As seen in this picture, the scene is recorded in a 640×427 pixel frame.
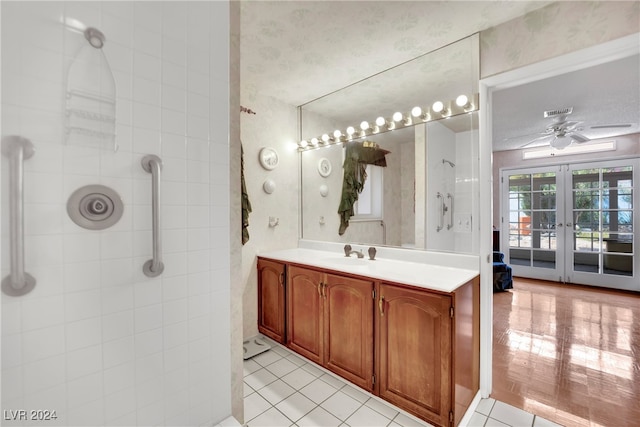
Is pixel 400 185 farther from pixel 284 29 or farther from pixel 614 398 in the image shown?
pixel 614 398

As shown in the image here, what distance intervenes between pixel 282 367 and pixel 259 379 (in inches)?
8.3

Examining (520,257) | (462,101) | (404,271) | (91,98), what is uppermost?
(462,101)

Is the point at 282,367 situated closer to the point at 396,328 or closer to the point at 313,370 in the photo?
the point at 313,370

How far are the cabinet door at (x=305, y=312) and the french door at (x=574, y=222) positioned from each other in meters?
4.62

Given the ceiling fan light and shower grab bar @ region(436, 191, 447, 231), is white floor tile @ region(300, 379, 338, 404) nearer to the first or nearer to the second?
shower grab bar @ region(436, 191, 447, 231)

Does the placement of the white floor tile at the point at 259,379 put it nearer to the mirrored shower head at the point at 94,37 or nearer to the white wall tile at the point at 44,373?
the white wall tile at the point at 44,373

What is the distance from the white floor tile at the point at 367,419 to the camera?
1.55 meters

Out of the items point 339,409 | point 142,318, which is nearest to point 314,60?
point 142,318

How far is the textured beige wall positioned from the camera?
1297mm

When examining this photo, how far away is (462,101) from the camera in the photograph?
1843 mm

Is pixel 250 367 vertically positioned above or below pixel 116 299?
below

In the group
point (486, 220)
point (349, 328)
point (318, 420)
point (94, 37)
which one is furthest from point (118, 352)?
point (486, 220)

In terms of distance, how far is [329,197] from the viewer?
282 centimetres

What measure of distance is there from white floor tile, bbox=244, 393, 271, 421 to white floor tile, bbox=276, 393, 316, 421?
9 cm
